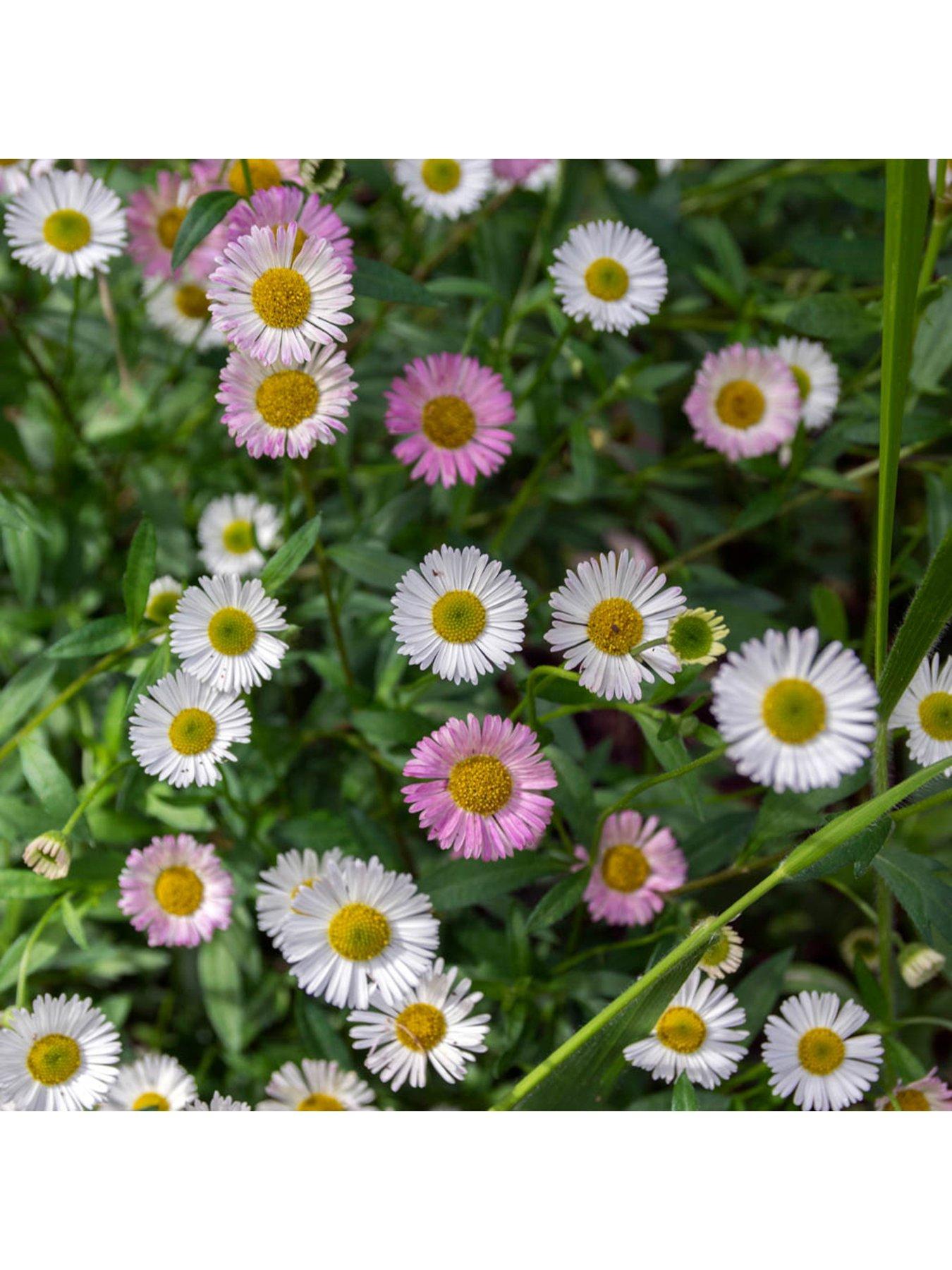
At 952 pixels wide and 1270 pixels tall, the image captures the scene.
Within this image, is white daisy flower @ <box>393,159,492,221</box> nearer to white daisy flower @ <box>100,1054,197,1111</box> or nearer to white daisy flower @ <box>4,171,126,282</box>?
white daisy flower @ <box>4,171,126,282</box>

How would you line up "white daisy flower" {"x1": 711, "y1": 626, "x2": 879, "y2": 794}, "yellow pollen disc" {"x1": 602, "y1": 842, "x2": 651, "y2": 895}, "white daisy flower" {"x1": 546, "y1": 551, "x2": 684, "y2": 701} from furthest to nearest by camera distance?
1. "yellow pollen disc" {"x1": 602, "y1": 842, "x2": 651, "y2": 895}
2. "white daisy flower" {"x1": 546, "y1": 551, "x2": 684, "y2": 701}
3. "white daisy flower" {"x1": 711, "y1": 626, "x2": 879, "y2": 794}

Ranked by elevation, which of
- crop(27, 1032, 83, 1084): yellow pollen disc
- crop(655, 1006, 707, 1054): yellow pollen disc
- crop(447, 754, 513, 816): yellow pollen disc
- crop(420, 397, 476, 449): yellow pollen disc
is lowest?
crop(27, 1032, 83, 1084): yellow pollen disc

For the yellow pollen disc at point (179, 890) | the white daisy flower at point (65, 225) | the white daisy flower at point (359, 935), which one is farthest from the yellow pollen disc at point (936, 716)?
the white daisy flower at point (65, 225)

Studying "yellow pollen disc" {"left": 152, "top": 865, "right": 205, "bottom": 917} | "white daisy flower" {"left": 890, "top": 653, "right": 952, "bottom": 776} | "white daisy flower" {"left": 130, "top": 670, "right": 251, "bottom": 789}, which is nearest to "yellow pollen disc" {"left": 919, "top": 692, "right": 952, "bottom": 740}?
"white daisy flower" {"left": 890, "top": 653, "right": 952, "bottom": 776}

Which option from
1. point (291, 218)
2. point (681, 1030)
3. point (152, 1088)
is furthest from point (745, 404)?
point (152, 1088)

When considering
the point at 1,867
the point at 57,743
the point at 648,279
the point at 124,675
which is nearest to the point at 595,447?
the point at 648,279

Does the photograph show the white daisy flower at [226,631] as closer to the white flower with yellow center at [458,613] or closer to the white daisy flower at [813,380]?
the white flower with yellow center at [458,613]

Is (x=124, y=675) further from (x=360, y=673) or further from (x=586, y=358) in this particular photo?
(x=586, y=358)

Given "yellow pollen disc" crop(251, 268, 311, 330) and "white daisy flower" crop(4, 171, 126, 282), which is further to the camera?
"white daisy flower" crop(4, 171, 126, 282)
